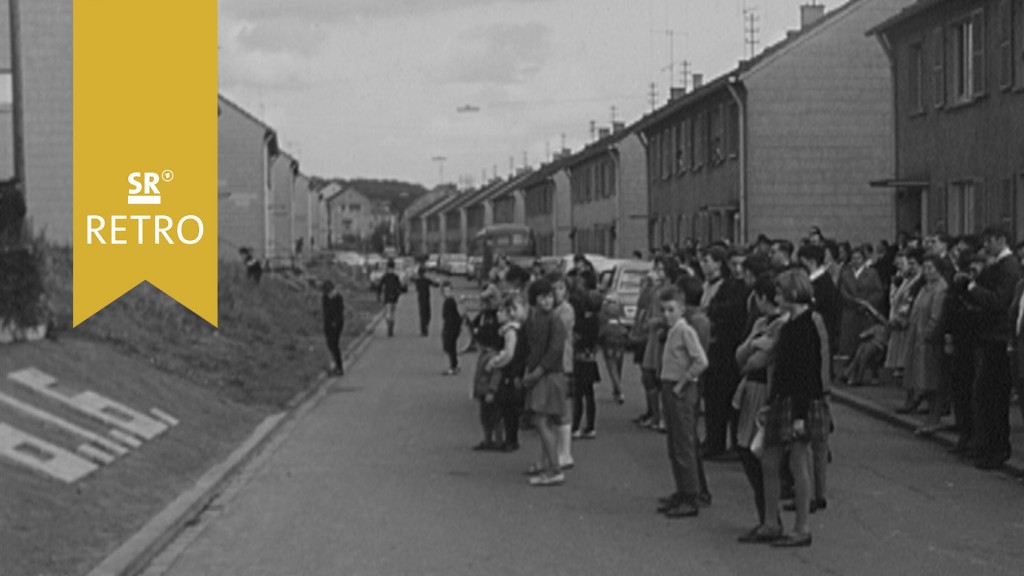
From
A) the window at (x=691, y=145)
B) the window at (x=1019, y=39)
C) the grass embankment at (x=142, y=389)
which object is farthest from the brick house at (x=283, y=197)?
the window at (x=1019, y=39)

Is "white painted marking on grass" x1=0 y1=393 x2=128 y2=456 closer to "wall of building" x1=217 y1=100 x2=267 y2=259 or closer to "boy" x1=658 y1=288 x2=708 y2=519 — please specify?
"boy" x1=658 y1=288 x2=708 y2=519

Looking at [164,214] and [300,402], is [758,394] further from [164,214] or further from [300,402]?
[300,402]

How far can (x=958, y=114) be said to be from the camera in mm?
28391

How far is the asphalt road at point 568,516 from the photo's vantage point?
10266mm

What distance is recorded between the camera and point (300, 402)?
2302cm

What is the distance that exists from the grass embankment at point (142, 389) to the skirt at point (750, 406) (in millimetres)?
4201

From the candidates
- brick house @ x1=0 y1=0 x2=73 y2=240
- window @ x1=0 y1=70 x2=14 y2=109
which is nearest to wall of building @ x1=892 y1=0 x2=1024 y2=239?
window @ x1=0 y1=70 x2=14 y2=109

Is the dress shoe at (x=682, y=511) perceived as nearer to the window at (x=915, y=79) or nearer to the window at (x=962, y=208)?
the window at (x=962, y=208)

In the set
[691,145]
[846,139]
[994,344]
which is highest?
Answer: [691,145]

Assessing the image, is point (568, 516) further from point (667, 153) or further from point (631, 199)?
point (631, 199)

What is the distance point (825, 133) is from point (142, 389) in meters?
25.9

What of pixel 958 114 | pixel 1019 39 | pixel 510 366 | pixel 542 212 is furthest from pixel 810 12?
pixel 542 212

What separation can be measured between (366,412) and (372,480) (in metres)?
7.11

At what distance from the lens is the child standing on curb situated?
46.3ft
